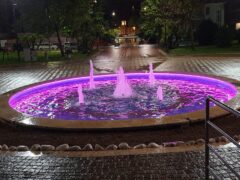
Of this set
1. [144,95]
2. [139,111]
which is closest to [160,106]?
[139,111]

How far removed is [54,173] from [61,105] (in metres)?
6.45

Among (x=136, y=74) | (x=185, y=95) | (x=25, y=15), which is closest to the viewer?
(x=185, y=95)

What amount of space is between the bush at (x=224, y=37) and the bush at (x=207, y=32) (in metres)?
3.89

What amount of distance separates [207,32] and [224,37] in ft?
16.2

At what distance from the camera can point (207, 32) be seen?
121ft

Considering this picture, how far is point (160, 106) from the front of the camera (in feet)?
35.6

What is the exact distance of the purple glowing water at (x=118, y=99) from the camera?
34.0 feet

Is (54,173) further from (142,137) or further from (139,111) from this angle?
(139,111)

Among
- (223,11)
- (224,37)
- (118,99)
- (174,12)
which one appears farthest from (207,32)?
(118,99)

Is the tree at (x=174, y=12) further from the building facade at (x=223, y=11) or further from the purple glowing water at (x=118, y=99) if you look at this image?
the purple glowing water at (x=118, y=99)

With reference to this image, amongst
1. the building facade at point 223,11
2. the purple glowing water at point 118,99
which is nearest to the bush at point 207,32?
the building facade at point 223,11

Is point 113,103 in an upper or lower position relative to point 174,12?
lower

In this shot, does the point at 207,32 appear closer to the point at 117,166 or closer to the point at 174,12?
the point at 174,12

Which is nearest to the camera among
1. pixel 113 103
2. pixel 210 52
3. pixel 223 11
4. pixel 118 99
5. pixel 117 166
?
pixel 117 166
